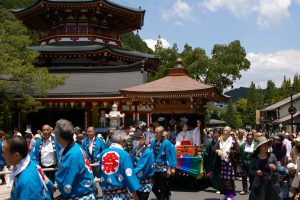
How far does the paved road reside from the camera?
432 inches

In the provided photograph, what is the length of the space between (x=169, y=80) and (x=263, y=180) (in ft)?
30.3

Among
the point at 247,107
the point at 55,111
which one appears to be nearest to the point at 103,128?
the point at 55,111

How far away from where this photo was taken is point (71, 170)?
4613 millimetres

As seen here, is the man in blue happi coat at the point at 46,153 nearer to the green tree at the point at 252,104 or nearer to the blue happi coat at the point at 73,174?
the blue happi coat at the point at 73,174

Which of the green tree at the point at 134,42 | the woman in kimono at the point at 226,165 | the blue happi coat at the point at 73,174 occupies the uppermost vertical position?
the green tree at the point at 134,42

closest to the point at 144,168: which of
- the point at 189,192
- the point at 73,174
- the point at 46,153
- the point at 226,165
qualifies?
the point at 46,153

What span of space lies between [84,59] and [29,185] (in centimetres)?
2566

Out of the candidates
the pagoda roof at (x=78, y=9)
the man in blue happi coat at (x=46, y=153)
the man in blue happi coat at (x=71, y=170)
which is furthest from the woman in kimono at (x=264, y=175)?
the pagoda roof at (x=78, y=9)

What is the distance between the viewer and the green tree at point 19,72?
2130 cm

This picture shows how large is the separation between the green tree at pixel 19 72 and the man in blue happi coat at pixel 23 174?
59.2ft

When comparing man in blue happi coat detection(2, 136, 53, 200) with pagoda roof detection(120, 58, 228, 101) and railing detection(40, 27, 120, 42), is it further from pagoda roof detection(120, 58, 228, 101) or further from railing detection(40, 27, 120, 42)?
railing detection(40, 27, 120, 42)

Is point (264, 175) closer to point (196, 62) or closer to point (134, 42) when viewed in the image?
point (196, 62)

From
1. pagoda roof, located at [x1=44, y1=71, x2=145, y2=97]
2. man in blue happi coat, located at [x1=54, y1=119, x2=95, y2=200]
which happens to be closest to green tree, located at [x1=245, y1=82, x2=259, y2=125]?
pagoda roof, located at [x1=44, y1=71, x2=145, y2=97]

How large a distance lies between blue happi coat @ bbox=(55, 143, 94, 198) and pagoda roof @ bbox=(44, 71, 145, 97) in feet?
65.0
